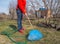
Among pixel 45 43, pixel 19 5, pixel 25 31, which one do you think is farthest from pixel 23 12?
pixel 45 43

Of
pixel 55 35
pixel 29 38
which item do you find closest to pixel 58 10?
pixel 55 35

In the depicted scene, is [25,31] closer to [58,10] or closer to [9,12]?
[58,10]

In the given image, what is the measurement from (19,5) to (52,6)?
232 cm

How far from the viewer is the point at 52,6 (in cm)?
794

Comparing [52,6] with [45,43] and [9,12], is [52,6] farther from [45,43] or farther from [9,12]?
[9,12]

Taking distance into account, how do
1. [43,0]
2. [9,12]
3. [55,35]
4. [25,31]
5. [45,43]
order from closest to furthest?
[45,43] < [55,35] < [25,31] < [43,0] < [9,12]

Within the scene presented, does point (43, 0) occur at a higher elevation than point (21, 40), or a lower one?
higher

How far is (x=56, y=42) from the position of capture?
5.04 meters

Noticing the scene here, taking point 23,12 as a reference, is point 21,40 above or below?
below

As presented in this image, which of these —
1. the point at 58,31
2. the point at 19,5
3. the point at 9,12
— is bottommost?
the point at 9,12

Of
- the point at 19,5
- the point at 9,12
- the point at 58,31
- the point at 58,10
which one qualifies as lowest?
the point at 9,12

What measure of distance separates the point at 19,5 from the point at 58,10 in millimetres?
2718

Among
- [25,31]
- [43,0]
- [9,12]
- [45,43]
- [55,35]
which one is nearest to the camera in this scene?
[45,43]

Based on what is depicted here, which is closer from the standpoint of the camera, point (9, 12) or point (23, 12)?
point (23, 12)
